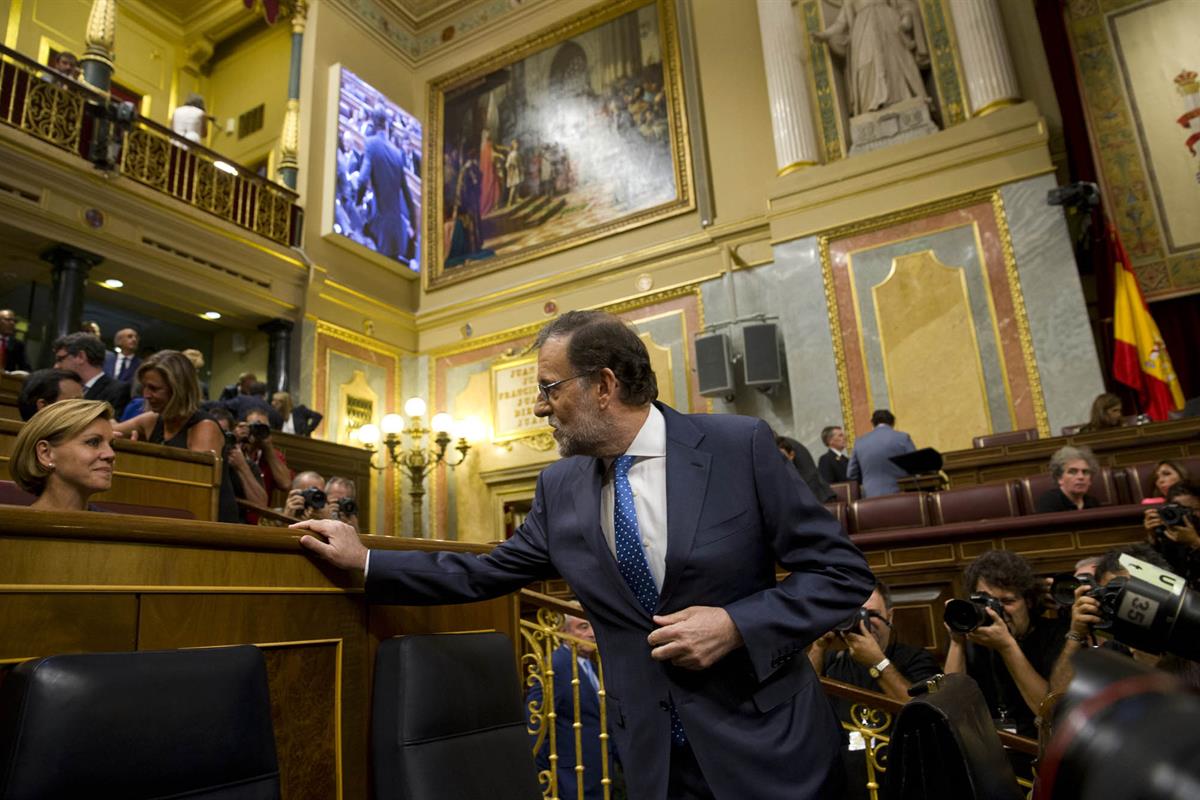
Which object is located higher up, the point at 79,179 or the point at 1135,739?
the point at 79,179

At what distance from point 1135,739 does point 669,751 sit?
1.00m

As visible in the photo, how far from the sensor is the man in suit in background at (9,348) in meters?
6.13

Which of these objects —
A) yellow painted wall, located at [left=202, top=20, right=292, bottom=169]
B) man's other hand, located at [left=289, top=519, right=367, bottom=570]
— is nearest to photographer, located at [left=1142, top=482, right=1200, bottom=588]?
man's other hand, located at [left=289, top=519, right=367, bottom=570]

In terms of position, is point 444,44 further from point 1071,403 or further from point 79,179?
point 1071,403

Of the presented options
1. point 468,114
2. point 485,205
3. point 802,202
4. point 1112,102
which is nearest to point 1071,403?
point 802,202

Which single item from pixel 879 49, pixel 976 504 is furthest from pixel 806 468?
pixel 879 49

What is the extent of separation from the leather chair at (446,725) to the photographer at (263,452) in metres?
3.10

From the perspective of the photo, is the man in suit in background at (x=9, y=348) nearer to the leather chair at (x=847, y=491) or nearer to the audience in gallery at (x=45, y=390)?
the audience in gallery at (x=45, y=390)

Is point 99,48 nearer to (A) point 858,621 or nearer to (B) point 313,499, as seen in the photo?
(B) point 313,499

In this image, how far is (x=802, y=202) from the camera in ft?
27.6

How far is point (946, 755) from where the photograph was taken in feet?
3.06

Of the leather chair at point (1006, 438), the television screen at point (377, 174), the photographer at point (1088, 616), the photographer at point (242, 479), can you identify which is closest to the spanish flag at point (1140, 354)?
the leather chair at point (1006, 438)

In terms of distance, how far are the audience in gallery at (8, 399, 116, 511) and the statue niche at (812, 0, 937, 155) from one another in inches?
307

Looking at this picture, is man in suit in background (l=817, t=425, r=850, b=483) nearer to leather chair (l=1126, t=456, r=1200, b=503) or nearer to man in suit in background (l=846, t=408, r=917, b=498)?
man in suit in background (l=846, t=408, r=917, b=498)
